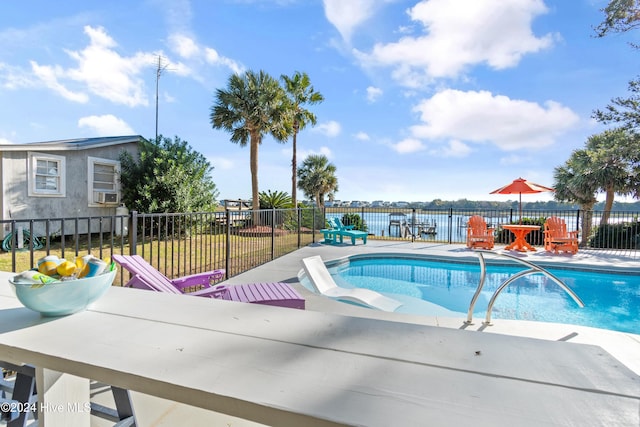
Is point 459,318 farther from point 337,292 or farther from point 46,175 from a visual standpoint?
point 46,175

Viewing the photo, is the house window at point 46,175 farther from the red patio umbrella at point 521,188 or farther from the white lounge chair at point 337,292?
the red patio umbrella at point 521,188

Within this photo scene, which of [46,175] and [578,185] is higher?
[578,185]

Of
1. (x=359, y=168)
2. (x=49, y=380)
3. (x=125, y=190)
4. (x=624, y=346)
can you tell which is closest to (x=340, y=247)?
(x=624, y=346)

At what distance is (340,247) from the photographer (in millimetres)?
9211

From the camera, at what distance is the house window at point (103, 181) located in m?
10.1

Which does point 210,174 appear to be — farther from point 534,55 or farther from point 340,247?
point 534,55

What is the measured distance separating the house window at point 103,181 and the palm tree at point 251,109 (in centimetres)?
447

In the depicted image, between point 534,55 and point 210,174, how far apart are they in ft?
37.0

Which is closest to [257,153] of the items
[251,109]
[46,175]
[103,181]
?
[251,109]

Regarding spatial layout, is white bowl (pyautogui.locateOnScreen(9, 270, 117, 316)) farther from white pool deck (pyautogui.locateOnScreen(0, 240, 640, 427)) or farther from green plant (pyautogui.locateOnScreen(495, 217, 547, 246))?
green plant (pyautogui.locateOnScreen(495, 217, 547, 246))

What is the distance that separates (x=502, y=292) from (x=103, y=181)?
39.2ft

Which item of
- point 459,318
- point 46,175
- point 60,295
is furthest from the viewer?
point 46,175

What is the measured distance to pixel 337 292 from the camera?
4.74 meters

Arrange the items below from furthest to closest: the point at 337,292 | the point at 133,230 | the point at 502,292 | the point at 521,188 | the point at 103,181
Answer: the point at 103,181 → the point at 521,188 → the point at 502,292 → the point at 337,292 → the point at 133,230
